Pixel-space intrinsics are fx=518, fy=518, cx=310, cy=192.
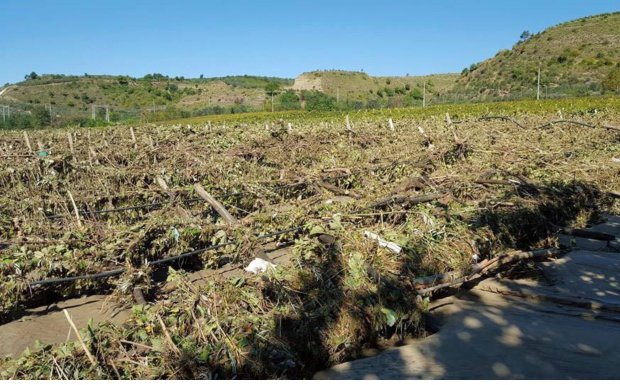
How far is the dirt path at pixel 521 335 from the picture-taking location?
3531mm

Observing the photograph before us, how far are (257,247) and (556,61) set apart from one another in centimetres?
6179

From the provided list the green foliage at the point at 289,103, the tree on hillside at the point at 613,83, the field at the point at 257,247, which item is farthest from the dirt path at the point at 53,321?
the green foliage at the point at 289,103

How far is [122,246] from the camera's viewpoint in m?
5.52

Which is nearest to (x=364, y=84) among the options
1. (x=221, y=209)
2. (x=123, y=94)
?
(x=123, y=94)

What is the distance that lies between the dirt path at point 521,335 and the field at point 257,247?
28cm

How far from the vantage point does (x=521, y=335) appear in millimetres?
4055

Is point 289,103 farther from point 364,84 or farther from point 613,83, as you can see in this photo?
point 613,83

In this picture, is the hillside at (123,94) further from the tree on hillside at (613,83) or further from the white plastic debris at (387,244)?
the white plastic debris at (387,244)

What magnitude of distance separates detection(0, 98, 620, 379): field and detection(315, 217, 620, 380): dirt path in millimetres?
278

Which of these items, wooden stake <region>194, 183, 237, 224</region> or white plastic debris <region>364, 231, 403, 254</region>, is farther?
wooden stake <region>194, 183, 237, 224</region>

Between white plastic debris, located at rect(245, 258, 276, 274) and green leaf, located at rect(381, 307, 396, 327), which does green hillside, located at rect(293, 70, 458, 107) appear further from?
green leaf, located at rect(381, 307, 396, 327)

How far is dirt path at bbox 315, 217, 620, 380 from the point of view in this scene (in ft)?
11.6

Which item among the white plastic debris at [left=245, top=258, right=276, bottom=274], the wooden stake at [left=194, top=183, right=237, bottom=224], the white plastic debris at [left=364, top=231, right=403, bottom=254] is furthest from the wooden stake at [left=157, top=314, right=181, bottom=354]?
the wooden stake at [left=194, top=183, right=237, bottom=224]

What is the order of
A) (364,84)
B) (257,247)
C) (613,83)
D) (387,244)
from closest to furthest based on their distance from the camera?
(387,244) < (257,247) < (613,83) < (364,84)
